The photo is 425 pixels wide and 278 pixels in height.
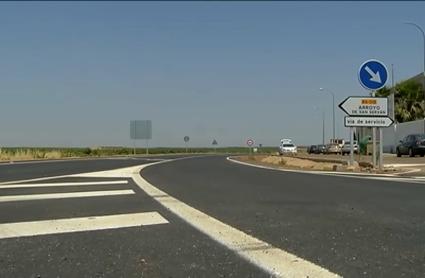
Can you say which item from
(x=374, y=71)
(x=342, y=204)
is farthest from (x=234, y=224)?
(x=374, y=71)

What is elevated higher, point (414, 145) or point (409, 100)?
point (409, 100)

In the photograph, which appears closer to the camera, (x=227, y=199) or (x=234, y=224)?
(x=234, y=224)

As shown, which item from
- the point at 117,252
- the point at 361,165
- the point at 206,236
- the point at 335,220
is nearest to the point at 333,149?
the point at 361,165

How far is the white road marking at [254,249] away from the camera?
5.23m

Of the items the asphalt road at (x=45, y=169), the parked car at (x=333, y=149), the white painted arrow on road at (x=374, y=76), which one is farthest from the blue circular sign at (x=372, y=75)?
the parked car at (x=333, y=149)

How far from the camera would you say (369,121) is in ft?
75.0

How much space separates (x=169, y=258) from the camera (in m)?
5.80

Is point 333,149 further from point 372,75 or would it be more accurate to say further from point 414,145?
point 372,75

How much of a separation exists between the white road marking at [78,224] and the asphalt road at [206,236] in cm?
3

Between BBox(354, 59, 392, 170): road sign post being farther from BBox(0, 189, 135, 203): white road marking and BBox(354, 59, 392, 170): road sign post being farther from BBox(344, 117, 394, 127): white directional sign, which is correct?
BBox(0, 189, 135, 203): white road marking

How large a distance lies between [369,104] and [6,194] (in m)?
15.3

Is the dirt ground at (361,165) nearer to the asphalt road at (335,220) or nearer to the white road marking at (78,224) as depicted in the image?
the asphalt road at (335,220)

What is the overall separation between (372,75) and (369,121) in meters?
2.40

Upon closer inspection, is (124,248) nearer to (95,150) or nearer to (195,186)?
(195,186)
